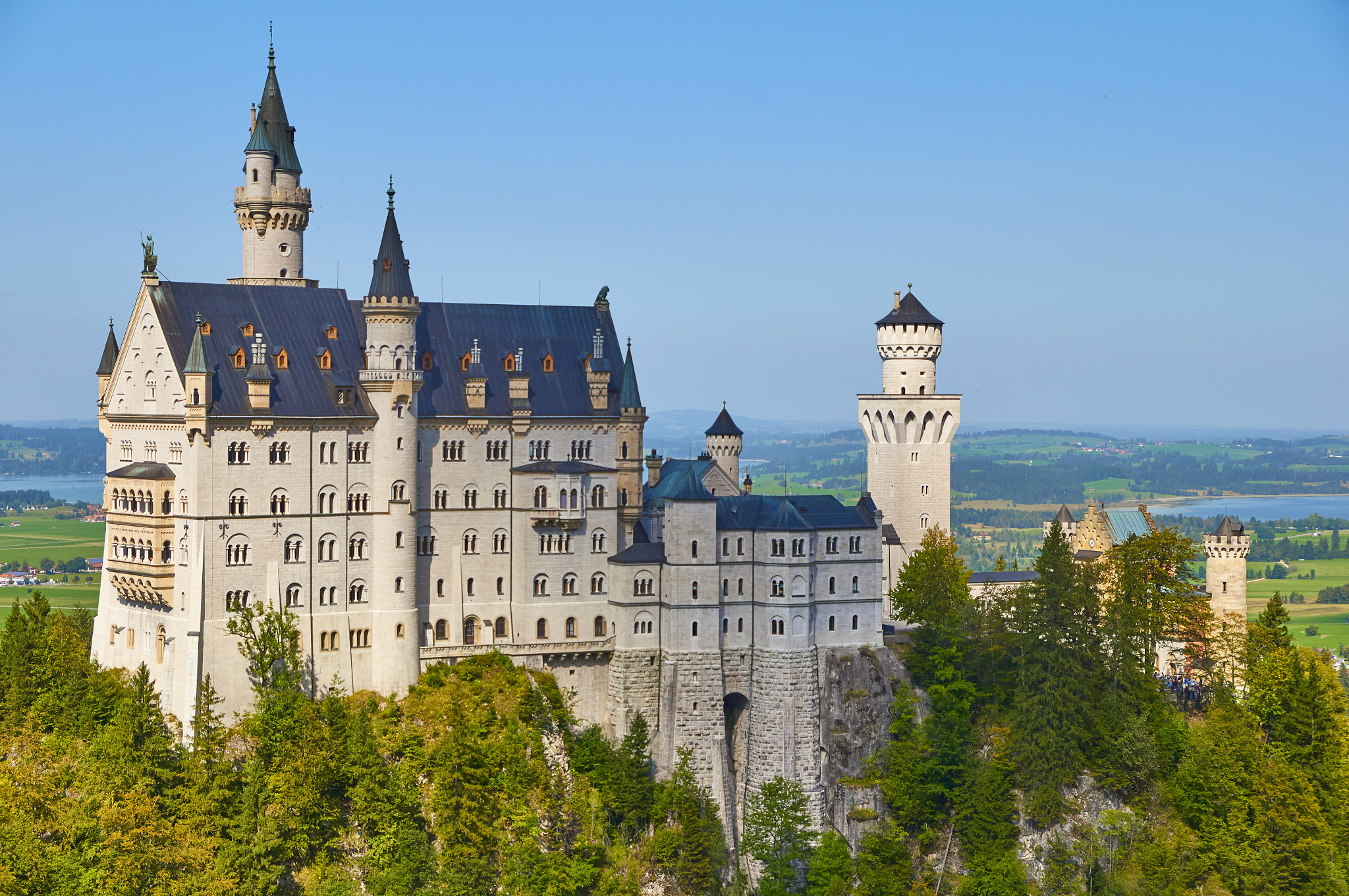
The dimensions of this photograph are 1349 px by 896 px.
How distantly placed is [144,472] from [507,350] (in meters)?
22.2

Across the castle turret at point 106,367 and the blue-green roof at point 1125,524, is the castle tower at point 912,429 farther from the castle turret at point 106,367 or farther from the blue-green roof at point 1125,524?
the castle turret at point 106,367

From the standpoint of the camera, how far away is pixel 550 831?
3595 inches

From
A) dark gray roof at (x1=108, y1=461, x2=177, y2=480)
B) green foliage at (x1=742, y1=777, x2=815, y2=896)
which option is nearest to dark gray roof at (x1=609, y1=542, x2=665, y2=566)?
green foliage at (x1=742, y1=777, x2=815, y2=896)

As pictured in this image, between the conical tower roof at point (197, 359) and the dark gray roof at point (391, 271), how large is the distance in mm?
10376

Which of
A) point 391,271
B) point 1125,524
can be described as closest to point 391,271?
point 391,271

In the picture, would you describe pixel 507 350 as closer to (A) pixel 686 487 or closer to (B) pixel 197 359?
(A) pixel 686 487

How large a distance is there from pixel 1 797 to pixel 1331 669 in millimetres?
75963

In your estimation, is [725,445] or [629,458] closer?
[629,458]

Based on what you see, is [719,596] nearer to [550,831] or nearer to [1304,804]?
[550,831]

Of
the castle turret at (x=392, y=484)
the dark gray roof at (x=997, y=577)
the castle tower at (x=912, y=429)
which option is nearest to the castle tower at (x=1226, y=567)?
the dark gray roof at (x=997, y=577)

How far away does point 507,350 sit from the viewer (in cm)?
10219

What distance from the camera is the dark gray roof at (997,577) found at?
117m

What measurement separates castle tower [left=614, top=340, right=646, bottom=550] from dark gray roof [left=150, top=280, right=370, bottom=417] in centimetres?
1572

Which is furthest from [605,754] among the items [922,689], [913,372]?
[913,372]
